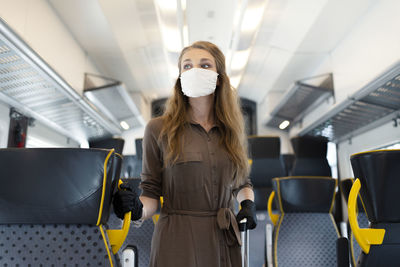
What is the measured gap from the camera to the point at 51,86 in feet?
12.9

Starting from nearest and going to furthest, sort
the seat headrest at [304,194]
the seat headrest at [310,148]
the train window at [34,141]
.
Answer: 1. the seat headrest at [304,194]
2. the train window at [34,141]
3. the seat headrest at [310,148]

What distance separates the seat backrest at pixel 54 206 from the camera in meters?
1.14

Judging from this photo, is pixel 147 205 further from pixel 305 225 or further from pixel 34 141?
pixel 34 141

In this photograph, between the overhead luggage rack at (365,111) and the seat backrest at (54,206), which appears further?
the overhead luggage rack at (365,111)

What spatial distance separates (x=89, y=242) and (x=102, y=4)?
3.55 meters

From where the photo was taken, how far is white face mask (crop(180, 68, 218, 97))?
4.82 ft

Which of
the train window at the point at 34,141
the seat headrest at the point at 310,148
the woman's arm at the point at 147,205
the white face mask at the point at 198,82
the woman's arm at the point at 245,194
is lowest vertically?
the woman's arm at the point at 147,205

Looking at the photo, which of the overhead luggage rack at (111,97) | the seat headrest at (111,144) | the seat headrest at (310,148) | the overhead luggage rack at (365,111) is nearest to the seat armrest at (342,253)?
the overhead luggage rack at (365,111)

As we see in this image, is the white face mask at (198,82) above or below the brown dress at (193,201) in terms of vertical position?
above

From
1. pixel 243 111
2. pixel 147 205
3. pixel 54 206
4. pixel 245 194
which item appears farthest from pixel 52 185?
pixel 243 111

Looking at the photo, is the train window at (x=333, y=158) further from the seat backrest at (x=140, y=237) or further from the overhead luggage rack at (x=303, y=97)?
the seat backrest at (x=140, y=237)

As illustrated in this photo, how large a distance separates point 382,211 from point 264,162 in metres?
2.34

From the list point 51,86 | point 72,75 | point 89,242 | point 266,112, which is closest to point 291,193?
point 89,242

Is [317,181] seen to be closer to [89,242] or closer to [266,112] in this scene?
[89,242]
